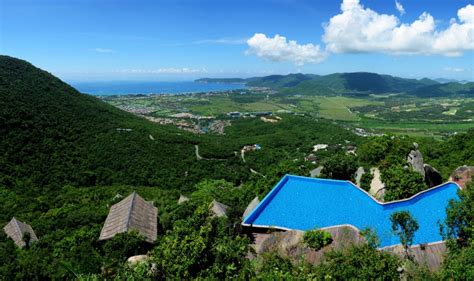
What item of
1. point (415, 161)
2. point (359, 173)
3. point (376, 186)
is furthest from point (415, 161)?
point (359, 173)

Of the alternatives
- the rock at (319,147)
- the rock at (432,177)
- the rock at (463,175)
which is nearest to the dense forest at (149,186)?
the rock at (319,147)

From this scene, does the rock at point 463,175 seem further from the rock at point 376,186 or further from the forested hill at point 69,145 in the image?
the forested hill at point 69,145

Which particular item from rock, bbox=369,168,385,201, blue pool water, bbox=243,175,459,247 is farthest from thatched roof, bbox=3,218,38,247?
rock, bbox=369,168,385,201

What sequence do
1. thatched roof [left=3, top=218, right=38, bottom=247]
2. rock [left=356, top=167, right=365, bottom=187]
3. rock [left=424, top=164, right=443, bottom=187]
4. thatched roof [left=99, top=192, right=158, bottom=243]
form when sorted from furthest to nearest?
rock [left=424, top=164, right=443, bottom=187] < rock [left=356, top=167, right=365, bottom=187] < thatched roof [left=3, top=218, right=38, bottom=247] < thatched roof [left=99, top=192, right=158, bottom=243]

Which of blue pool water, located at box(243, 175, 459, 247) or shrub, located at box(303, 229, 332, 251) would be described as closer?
shrub, located at box(303, 229, 332, 251)

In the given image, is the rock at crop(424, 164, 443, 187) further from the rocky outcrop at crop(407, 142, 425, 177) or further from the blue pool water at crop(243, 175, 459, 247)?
the blue pool water at crop(243, 175, 459, 247)

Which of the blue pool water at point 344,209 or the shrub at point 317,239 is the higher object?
the shrub at point 317,239

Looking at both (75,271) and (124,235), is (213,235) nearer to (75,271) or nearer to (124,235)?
(75,271)
